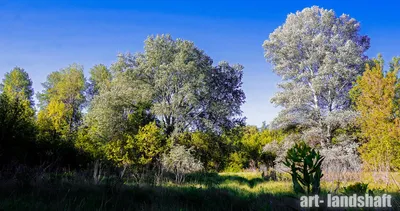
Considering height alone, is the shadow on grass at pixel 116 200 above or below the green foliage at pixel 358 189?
below

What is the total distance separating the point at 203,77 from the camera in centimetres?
1633

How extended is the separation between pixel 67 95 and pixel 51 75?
4.30 m

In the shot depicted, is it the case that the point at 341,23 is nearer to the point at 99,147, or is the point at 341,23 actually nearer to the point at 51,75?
the point at 99,147

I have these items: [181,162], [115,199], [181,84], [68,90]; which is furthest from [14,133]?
[68,90]

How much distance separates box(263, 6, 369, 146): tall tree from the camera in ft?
55.9

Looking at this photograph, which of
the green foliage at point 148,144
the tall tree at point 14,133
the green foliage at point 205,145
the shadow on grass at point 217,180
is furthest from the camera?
the green foliage at point 205,145

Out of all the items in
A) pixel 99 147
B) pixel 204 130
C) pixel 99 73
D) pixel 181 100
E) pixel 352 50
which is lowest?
pixel 99 147

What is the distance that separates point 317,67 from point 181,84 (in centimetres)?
972

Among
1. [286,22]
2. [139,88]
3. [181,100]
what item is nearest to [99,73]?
[139,88]

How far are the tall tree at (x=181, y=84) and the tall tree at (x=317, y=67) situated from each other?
3837 mm

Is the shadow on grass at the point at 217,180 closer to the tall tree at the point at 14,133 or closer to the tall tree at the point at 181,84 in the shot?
the tall tree at the point at 181,84

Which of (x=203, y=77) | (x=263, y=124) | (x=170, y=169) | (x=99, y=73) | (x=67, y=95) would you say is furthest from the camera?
(x=263, y=124)

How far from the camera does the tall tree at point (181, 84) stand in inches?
652

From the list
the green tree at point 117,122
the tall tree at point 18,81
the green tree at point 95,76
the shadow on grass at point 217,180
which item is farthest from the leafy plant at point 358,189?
the tall tree at point 18,81
